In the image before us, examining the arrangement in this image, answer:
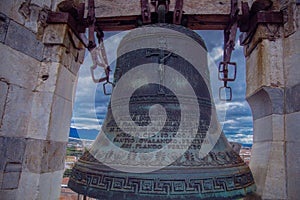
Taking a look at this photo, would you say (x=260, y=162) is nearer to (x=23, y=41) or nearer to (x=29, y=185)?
(x=29, y=185)

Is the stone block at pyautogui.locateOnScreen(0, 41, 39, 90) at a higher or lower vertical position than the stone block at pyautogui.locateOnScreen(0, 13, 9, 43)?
lower

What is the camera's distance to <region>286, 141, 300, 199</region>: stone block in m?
1.62

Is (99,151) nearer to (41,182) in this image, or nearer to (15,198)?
(41,182)

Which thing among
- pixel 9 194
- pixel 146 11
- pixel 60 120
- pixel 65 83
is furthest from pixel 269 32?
pixel 9 194

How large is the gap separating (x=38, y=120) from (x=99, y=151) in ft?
2.88

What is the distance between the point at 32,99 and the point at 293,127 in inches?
86.8

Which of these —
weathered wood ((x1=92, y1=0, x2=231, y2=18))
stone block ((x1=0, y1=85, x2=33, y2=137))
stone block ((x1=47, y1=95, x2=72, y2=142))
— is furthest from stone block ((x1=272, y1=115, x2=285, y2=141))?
stone block ((x1=0, y1=85, x2=33, y2=137))

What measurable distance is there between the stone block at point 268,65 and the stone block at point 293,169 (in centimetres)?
51

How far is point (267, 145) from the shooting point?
1.83 m

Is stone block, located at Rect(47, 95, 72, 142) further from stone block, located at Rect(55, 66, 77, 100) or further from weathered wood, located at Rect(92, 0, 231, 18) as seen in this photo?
weathered wood, located at Rect(92, 0, 231, 18)

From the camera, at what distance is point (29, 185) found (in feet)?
5.99

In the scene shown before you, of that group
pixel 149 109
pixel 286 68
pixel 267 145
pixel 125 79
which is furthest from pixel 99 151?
pixel 286 68

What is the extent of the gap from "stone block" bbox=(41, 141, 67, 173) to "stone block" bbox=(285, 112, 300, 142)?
2002mm

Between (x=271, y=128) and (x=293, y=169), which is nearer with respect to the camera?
(x=293, y=169)
